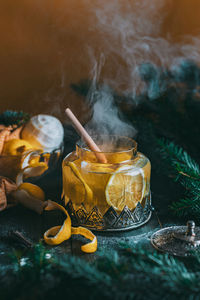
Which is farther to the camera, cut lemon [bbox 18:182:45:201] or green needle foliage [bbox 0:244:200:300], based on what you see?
cut lemon [bbox 18:182:45:201]

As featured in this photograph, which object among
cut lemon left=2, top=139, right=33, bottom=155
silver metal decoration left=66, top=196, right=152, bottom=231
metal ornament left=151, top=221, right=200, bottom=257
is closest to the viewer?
metal ornament left=151, top=221, right=200, bottom=257

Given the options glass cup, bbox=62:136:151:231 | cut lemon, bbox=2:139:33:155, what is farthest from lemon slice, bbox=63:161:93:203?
cut lemon, bbox=2:139:33:155

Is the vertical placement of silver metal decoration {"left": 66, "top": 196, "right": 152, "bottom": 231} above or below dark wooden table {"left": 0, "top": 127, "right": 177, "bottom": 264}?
above

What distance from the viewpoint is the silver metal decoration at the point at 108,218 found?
0.88 m

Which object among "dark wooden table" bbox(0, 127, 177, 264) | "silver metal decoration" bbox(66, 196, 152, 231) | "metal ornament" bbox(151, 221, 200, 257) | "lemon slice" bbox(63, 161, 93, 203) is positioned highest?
"lemon slice" bbox(63, 161, 93, 203)

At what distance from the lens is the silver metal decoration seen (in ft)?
2.89

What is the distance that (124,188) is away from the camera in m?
0.88

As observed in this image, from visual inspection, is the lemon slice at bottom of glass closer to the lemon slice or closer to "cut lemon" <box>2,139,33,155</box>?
the lemon slice

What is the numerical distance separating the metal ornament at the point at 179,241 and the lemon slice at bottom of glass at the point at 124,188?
11cm

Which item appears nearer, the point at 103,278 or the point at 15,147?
the point at 103,278

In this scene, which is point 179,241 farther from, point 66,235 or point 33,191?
point 33,191

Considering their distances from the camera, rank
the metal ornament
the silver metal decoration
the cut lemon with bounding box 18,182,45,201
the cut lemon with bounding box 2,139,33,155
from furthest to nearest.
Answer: the cut lemon with bounding box 2,139,33,155 → the cut lemon with bounding box 18,182,45,201 → the silver metal decoration → the metal ornament

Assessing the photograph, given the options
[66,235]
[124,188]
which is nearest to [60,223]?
[66,235]

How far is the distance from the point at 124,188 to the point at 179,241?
18 centimetres
